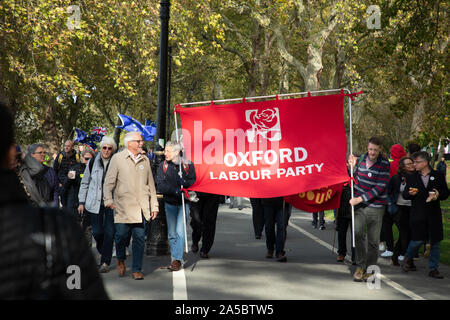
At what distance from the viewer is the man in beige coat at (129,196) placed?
789 cm

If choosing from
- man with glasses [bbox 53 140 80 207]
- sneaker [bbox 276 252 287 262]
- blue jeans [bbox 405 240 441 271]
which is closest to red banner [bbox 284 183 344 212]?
sneaker [bbox 276 252 287 262]

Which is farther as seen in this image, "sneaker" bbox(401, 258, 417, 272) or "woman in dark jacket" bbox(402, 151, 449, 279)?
"sneaker" bbox(401, 258, 417, 272)

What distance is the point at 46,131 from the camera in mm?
30406

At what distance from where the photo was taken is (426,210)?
858 cm

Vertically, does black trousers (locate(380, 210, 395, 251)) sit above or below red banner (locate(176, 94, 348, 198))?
below

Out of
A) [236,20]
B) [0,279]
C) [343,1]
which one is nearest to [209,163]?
[0,279]

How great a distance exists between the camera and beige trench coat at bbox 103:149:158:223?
25.9 feet

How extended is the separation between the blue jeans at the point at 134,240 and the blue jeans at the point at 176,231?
0.71m

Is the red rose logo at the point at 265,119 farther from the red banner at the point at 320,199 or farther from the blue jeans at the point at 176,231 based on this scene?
the blue jeans at the point at 176,231

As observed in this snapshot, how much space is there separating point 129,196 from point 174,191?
1062 mm

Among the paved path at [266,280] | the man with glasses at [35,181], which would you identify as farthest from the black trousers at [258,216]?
the man with glasses at [35,181]

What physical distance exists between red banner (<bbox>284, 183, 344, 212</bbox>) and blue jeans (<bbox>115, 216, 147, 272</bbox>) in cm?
257

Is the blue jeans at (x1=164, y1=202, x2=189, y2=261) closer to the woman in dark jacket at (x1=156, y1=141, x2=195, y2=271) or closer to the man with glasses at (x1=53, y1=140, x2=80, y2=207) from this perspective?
the woman in dark jacket at (x1=156, y1=141, x2=195, y2=271)
